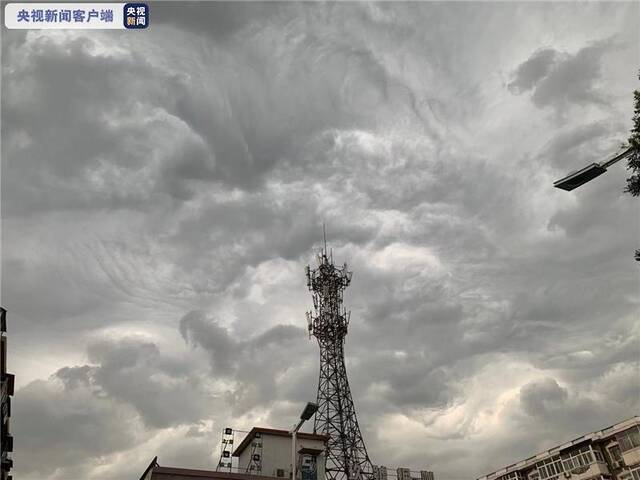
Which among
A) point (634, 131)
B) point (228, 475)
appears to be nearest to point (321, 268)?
point (228, 475)

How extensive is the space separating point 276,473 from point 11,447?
910 inches

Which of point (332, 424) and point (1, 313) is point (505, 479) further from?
point (1, 313)

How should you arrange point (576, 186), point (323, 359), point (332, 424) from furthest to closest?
point (323, 359), point (332, 424), point (576, 186)

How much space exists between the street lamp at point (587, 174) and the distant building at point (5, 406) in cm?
3551

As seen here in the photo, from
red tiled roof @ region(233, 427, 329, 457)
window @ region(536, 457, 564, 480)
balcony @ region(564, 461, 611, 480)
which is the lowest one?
balcony @ region(564, 461, 611, 480)

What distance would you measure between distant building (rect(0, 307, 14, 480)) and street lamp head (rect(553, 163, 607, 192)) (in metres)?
35.4

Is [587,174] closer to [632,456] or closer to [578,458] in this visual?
[632,456]

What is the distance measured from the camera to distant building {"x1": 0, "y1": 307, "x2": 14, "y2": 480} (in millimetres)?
34812

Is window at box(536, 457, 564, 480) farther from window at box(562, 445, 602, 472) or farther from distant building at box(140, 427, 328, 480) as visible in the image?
distant building at box(140, 427, 328, 480)

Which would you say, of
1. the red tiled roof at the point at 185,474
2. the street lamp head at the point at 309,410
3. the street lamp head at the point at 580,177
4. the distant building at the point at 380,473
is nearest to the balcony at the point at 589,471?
the distant building at the point at 380,473

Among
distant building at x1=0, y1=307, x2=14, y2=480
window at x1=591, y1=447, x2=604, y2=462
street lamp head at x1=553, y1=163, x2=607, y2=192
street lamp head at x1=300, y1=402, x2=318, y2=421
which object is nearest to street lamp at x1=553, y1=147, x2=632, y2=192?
street lamp head at x1=553, y1=163, x2=607, y2=192

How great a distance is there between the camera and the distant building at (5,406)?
3481cm

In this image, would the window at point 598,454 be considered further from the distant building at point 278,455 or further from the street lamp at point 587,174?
the street lamp at point 587,174

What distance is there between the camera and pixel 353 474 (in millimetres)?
50688
